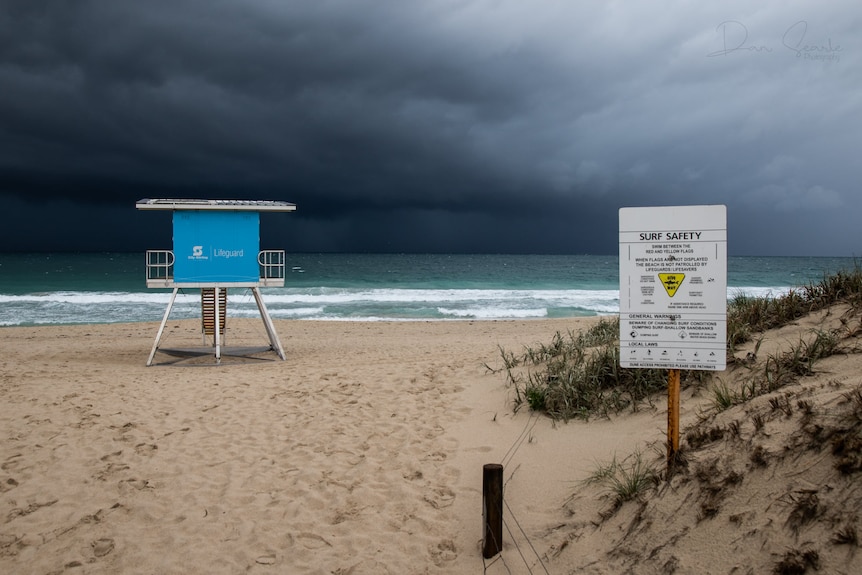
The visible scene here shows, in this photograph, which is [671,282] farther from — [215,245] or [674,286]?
[215,245]

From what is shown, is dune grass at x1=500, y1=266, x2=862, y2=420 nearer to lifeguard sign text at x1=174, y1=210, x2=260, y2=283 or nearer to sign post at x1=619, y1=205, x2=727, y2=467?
sign post at x1=619, y1=205, x2=727, y2=467

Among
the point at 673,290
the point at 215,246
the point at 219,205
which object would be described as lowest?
the point at 673,290

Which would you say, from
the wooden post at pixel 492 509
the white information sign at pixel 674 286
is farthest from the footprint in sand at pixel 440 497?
the white information sign at pixel 674 286

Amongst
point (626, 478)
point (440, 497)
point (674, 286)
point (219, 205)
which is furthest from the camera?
point (219, 205)

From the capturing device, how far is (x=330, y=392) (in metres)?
8.29

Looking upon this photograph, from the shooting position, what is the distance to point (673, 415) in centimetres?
383

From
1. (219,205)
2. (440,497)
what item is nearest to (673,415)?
(440,497)

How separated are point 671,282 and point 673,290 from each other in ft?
0.18

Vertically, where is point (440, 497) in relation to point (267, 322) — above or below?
below

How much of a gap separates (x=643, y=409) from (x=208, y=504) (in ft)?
13.2

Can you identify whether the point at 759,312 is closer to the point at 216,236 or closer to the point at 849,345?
the point at 849,345

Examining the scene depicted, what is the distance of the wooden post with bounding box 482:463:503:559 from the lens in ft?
11.9

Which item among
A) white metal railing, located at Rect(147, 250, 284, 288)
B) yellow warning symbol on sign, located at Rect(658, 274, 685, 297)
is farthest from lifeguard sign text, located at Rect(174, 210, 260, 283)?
yellow warning symbol on sign, located at Rect(658, 274, 685, 297)

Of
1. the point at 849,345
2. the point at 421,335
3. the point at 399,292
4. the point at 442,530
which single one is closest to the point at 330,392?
the point at 442,530
